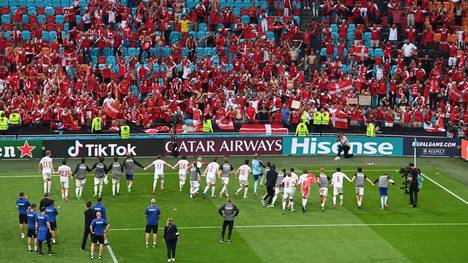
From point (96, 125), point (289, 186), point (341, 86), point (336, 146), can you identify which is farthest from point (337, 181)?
point (341, 86)

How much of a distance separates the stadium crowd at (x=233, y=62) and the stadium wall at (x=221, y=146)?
2.31 m

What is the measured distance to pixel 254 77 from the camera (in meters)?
67.4

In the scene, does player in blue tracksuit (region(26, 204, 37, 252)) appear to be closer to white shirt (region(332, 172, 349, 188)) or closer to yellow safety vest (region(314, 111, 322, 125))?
white shirt (region(332, 172, 349, 188))

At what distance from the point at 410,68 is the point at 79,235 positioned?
3099 cm

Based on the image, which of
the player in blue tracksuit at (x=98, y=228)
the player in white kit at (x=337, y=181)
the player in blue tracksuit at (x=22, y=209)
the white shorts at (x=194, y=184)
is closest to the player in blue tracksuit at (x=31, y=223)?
the player in blue tracksuit at (x=22, y=209)

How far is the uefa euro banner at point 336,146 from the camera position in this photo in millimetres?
61531

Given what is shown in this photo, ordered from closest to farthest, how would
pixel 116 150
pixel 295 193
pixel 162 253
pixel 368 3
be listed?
pixel 162 253 < pixel 295 193 < pixel 116 150 < pixel 368 3

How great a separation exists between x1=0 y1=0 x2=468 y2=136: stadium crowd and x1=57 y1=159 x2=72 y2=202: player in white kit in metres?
11.6

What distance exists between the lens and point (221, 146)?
60500mm

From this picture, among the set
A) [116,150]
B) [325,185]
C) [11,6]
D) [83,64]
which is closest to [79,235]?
[325,185]

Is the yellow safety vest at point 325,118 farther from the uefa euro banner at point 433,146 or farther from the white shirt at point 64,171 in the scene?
the white shirt at point 64,171

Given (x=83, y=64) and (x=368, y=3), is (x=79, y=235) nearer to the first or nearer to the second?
(x=83, y=64)

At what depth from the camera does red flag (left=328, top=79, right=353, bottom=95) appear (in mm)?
66875

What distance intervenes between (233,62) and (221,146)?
9.22 meters
